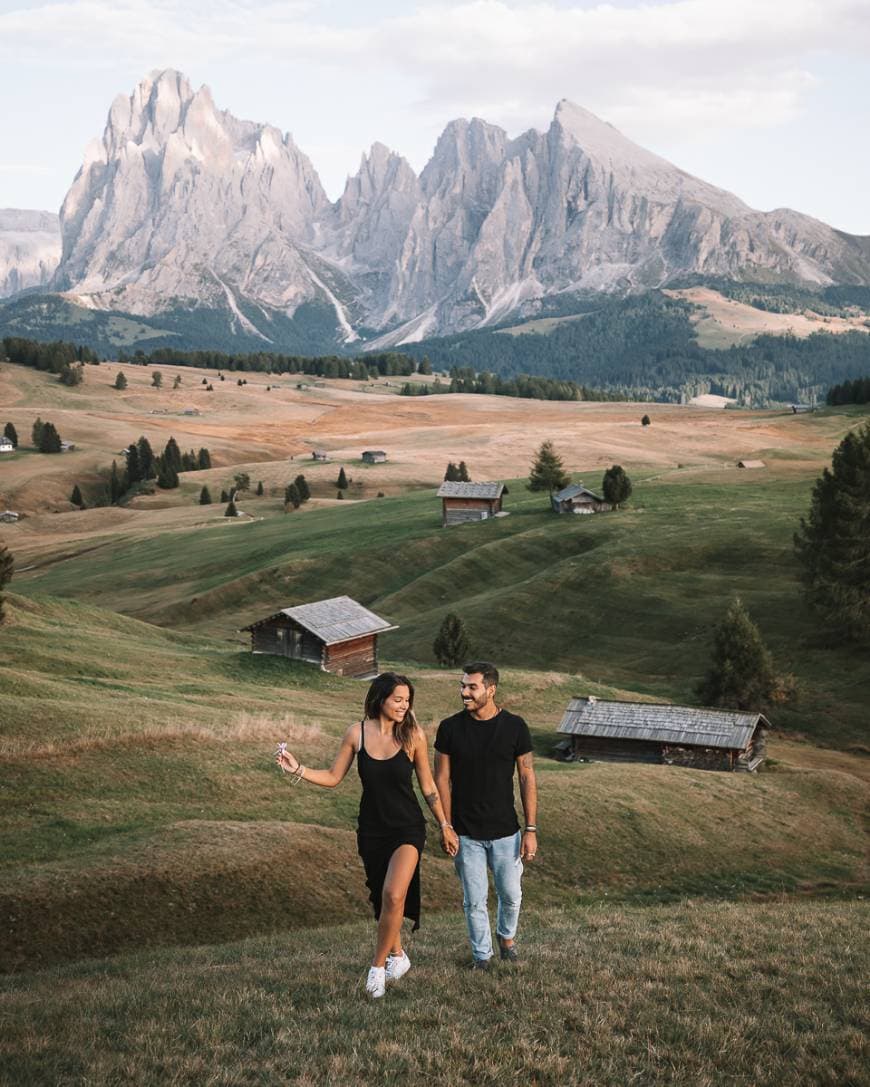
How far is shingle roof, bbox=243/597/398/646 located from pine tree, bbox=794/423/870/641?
2614cm

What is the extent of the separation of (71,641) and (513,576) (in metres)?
40.0

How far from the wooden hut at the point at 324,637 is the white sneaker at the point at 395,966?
3978cm

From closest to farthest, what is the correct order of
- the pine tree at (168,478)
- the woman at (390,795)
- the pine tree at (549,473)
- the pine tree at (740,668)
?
the woman at (390,795)
the pine tree at (740,668)
the pine tree at (549,473)
the pine tree at (168,478)

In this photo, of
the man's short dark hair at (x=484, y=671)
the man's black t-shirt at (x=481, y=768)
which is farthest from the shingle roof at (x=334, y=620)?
the man's short dark hair at (x=484, y=671)

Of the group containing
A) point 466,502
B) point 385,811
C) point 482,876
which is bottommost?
point 466,502

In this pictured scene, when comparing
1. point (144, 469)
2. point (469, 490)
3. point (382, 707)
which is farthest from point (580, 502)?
point (382, 707)

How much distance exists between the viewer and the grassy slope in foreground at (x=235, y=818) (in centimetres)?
2023

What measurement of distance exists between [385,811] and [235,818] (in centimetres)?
1658

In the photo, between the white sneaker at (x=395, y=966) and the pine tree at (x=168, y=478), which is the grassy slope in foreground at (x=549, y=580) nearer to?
the pine tree at (x=168, y=478)

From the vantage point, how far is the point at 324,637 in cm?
5119

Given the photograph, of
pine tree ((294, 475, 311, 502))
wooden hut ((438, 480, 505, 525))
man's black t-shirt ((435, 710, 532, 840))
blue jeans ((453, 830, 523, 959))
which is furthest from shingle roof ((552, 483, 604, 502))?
man's black t-shirt ((435, 710, 532, 840))

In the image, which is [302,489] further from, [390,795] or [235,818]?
[390,795]

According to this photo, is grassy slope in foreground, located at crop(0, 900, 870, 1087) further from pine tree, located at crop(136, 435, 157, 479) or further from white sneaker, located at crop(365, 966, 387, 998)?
pine tree, located at crop(136, 435, 157, 479)

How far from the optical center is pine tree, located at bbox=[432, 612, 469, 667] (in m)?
60.3
